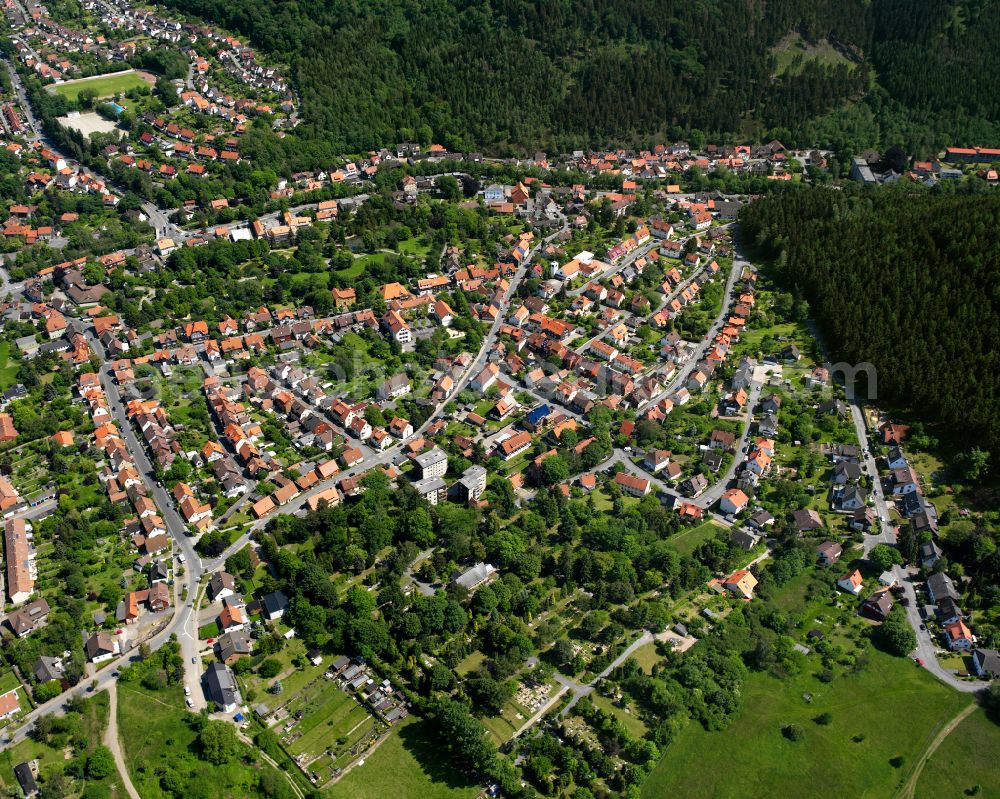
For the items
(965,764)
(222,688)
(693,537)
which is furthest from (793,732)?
(222,688)

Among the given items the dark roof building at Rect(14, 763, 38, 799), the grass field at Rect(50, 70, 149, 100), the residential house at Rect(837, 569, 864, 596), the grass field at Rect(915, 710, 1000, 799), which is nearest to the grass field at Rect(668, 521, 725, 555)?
the residential house at Rect(837, 569, 864, 596)

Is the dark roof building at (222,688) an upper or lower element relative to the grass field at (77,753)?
upper

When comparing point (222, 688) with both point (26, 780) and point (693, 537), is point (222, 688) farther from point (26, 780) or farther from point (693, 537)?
point (693, 537)

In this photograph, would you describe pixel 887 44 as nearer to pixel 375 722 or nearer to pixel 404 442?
pixel 404 442

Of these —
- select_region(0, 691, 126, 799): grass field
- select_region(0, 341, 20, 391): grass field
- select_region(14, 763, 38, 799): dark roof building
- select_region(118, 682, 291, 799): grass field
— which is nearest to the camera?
select_region(14, 763, 38, 799): dark roof building

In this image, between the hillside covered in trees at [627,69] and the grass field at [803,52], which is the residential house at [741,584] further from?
the grass field at [803,52]

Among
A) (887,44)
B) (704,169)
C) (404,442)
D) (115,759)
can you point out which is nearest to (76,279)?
(404,442)

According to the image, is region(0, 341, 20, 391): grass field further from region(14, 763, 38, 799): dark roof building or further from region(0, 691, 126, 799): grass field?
region(14, 763, 38, 799): dark roof building

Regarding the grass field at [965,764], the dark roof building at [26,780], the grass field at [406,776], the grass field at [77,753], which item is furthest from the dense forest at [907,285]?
the dark roof building at [26,780]
